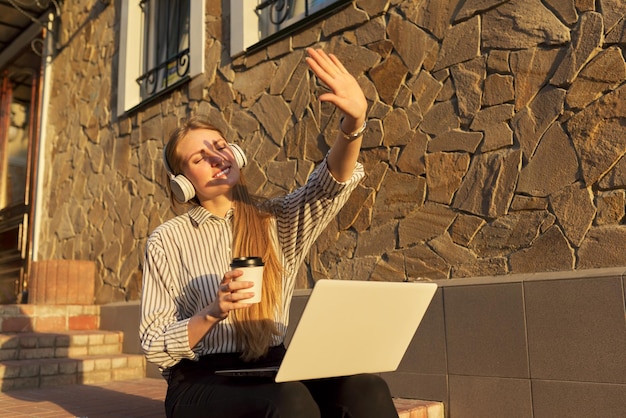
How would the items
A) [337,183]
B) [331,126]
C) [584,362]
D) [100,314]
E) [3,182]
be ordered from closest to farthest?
[337,183], [584,362], [331,126], [100,314], [3,182]

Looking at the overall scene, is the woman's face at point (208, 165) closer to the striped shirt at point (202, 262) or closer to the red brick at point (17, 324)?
the striped shirt at point (202, 262)

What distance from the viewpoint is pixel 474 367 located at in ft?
10.7

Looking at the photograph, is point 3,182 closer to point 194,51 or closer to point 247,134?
point 194,51

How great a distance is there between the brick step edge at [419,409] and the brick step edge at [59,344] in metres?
3.30

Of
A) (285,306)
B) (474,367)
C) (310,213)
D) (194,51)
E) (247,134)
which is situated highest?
(194,51)

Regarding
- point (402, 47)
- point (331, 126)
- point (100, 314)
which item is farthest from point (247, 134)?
point (100, 314)

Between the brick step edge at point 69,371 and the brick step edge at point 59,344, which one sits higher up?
the brick step edge at point 59,344

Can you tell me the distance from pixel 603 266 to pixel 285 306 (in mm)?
1661

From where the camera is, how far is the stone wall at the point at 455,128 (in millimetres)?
3102

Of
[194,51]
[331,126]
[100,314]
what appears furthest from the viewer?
[100,314]

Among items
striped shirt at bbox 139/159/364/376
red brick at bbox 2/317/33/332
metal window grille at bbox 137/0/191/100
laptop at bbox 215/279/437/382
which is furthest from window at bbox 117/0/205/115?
laptop at bbox 215/279/437/382

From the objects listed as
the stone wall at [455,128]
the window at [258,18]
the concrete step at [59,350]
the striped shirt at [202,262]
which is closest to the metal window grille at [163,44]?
the stone wall at [455,128]

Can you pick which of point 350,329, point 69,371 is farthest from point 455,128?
point 69,371

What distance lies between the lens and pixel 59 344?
5.45 metres
